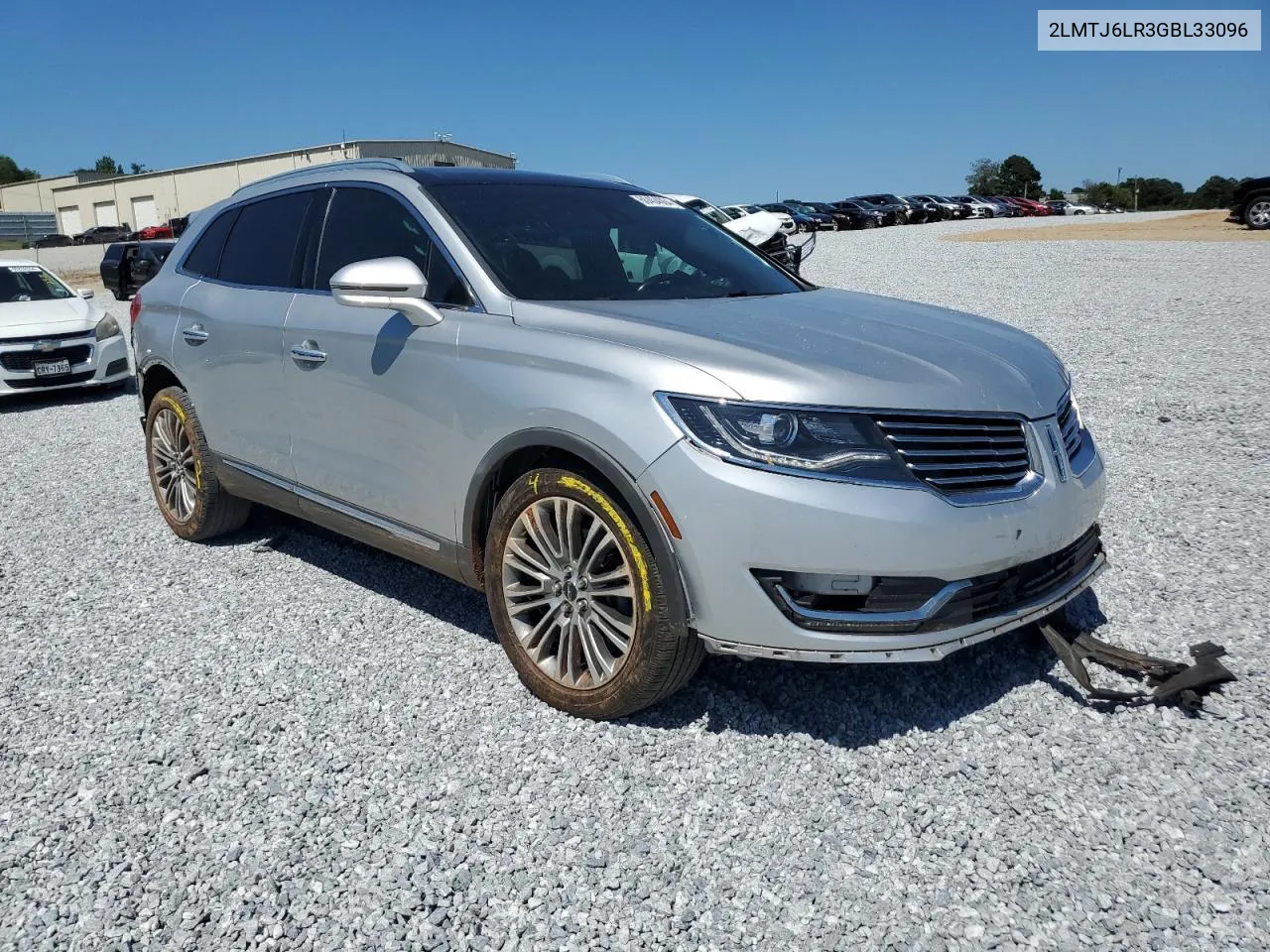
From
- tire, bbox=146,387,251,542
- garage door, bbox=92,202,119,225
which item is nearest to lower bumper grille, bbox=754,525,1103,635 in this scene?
tire, bbox=146,387,251,542

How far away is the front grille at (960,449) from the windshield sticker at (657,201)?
7.14 ft

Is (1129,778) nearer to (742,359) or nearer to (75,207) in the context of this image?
(742,359)

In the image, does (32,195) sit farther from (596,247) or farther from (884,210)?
(596,247)

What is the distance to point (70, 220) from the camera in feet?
252

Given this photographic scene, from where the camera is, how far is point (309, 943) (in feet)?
7.85

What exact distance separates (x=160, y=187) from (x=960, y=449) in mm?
76507

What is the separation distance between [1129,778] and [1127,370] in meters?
7.72

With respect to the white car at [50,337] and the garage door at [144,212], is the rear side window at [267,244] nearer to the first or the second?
the white car at [50,337]

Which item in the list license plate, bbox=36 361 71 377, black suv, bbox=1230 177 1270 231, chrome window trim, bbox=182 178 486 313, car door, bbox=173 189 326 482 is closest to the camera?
chrome window trim, bbox=182 178 486 313

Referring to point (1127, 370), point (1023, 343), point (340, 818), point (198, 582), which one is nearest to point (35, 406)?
point (198, 582)

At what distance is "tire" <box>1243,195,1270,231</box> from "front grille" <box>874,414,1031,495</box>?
28.2m

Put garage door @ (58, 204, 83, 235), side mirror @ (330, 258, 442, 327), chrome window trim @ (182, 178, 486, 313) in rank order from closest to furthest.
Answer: side mirror @ (330, 258, 442, 327) → chrome window trim @ (182, 178, 486, 313) → garage door @ (58, 204, 83, 235)

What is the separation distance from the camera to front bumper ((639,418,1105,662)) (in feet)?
9.02

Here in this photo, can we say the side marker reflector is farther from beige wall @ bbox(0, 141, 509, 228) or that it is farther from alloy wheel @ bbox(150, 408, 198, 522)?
beige wall @ bbox(0, 141, 509, 228)
